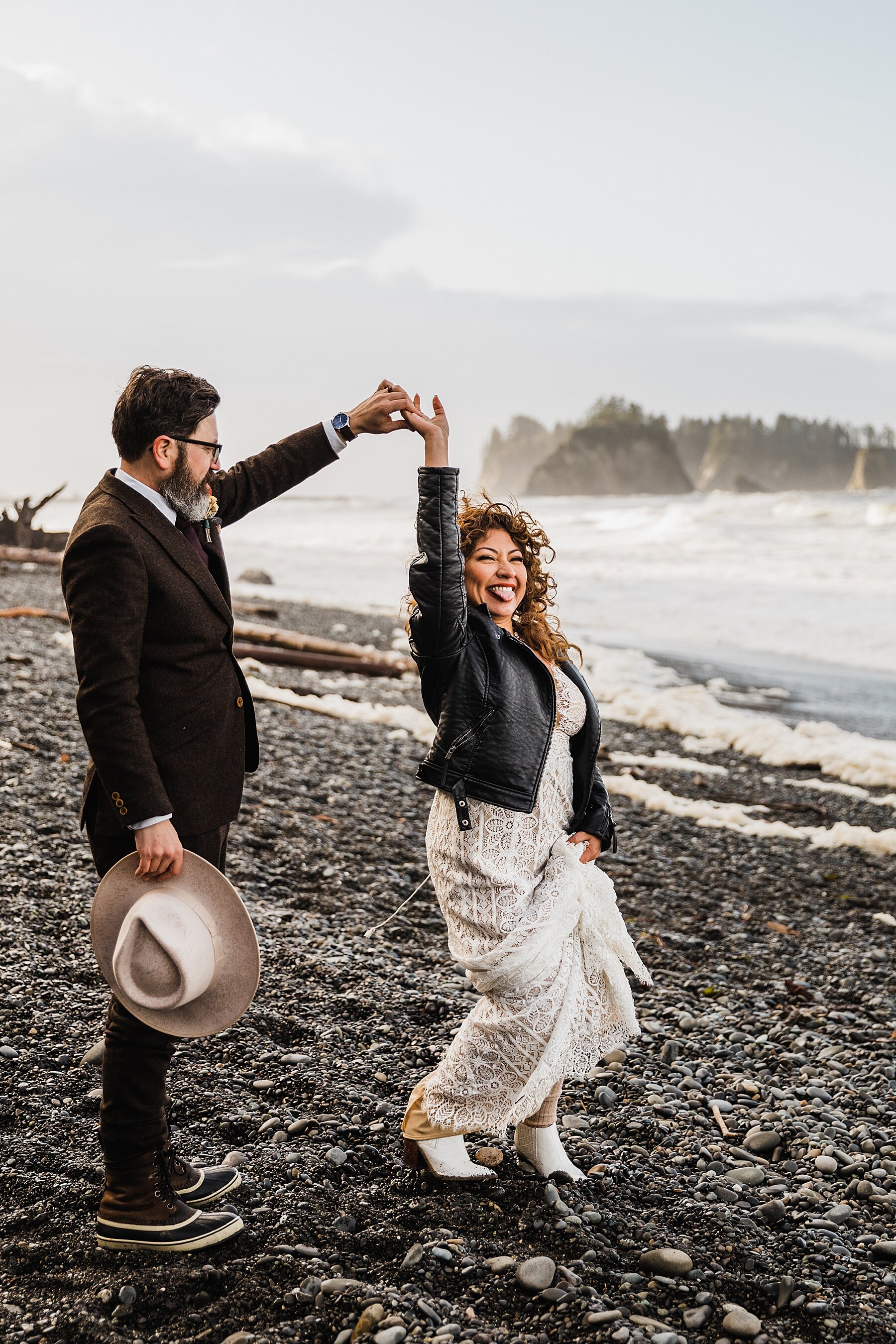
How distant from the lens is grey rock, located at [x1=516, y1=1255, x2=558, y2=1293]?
295 cm

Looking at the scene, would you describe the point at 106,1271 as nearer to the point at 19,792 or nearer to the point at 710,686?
the point at 19,792

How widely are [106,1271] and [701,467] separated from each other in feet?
487

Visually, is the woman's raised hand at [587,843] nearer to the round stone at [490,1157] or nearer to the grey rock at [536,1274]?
the round stone at [490,1157]

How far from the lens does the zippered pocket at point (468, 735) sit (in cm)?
326

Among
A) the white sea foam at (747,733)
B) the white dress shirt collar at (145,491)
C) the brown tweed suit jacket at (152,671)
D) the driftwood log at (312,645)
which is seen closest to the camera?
the brown tweed suit jacket at (152,671)

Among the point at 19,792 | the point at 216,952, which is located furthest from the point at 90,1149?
the point at 19,792

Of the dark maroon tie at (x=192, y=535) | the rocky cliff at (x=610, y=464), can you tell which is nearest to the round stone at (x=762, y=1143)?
the dark maroon tie at (x=192, y=535)

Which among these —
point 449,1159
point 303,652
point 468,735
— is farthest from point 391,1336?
point 303,652

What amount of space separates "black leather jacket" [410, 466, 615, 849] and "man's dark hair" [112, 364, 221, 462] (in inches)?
28.9

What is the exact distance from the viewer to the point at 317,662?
549 inches

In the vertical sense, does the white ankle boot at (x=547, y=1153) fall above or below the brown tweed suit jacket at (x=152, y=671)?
below

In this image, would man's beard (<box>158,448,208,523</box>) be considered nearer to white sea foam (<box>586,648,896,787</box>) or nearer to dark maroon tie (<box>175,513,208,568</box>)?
dark maroon tie (<box>175,513,208,568</box>)

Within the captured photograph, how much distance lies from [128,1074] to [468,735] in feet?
4.85

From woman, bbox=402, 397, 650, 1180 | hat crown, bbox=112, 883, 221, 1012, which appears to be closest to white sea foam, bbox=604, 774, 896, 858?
woman, bbox=402, 397, 650, 1180
